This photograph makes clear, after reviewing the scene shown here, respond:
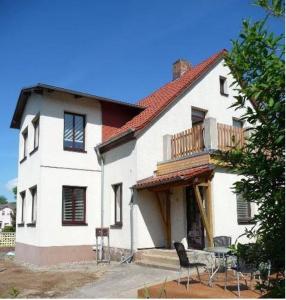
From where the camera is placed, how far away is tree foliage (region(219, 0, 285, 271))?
3.38 metres

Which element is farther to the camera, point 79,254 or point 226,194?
point 79,254

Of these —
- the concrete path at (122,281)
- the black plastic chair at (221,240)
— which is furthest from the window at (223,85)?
the concrete path at (122,281)

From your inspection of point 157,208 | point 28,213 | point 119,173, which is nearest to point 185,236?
point 157,208

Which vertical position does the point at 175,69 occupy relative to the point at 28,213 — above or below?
above

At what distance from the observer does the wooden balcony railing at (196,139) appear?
13430mm

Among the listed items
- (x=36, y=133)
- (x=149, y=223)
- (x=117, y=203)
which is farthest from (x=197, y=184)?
(x=36, y=133)

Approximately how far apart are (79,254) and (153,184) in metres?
4.85

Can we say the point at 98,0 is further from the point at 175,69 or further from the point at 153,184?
the point at 175,69

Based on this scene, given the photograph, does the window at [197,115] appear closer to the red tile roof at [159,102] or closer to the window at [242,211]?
the red tile roof at [159,102]

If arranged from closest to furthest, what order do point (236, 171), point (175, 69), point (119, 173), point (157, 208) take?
1. point (236, 171)
2. point (157, 208)
3. point (119, 173)
4. point (175, 69)

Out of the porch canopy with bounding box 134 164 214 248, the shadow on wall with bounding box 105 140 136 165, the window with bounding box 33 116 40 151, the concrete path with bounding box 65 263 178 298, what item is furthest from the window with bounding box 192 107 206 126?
the concrete path with bounding box 65 263 178 298

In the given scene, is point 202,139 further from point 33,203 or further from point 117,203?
point 33,203

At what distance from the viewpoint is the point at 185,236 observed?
553 inches

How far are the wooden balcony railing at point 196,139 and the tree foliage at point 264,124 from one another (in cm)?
925
